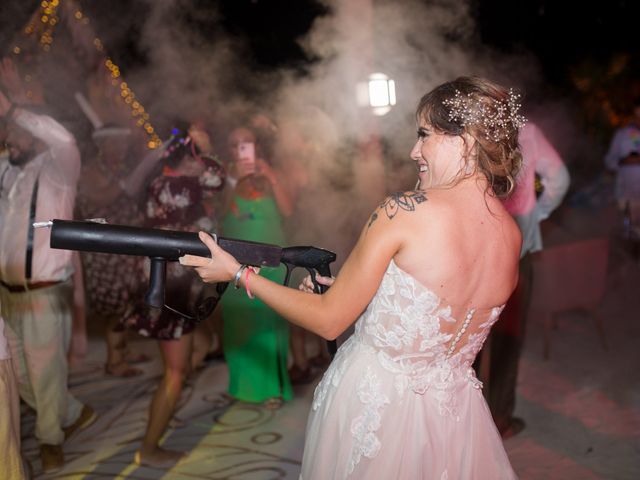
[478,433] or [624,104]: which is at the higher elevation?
[624,104]

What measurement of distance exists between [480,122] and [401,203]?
0.27 m

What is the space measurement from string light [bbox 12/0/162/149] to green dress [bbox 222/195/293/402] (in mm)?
773

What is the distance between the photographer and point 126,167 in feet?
15.0

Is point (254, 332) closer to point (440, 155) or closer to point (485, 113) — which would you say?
point (440, 155)

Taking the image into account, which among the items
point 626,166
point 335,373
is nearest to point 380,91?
point 335,373

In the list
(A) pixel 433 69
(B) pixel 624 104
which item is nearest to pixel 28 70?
(A) pixel 433 69

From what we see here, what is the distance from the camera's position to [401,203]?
1516 mm

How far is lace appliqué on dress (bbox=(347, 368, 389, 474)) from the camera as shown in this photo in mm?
1626

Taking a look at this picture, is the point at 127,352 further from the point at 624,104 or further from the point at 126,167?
the point at 624,104

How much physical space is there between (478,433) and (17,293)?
7.67ft

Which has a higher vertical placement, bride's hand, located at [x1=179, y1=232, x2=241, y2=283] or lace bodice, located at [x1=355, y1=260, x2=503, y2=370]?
bride's hand, located at [x1=179, y1=232, x2=241, y2=283]

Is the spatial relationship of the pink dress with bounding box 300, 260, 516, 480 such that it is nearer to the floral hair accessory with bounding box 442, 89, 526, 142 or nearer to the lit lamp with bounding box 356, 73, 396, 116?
the floral hair accessory with bounding box 442, 89, 526, 142

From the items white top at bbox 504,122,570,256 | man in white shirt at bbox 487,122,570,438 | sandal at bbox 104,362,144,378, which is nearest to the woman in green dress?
sandal at bbox 104,362,144,378

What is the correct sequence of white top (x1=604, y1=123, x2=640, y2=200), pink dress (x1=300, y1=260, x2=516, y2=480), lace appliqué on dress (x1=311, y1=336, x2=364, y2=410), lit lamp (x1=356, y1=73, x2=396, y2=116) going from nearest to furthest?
pink dress (x1=300, y1=260, x2=516, y2=480) → lace appliqué on dress (x1=311, y1=336, x2=364, y2=410) → lit lamp (x1=356, y1=73, x2=396, y2=116) → white top (x1=604, y1=123, x2=640, y2=200)
